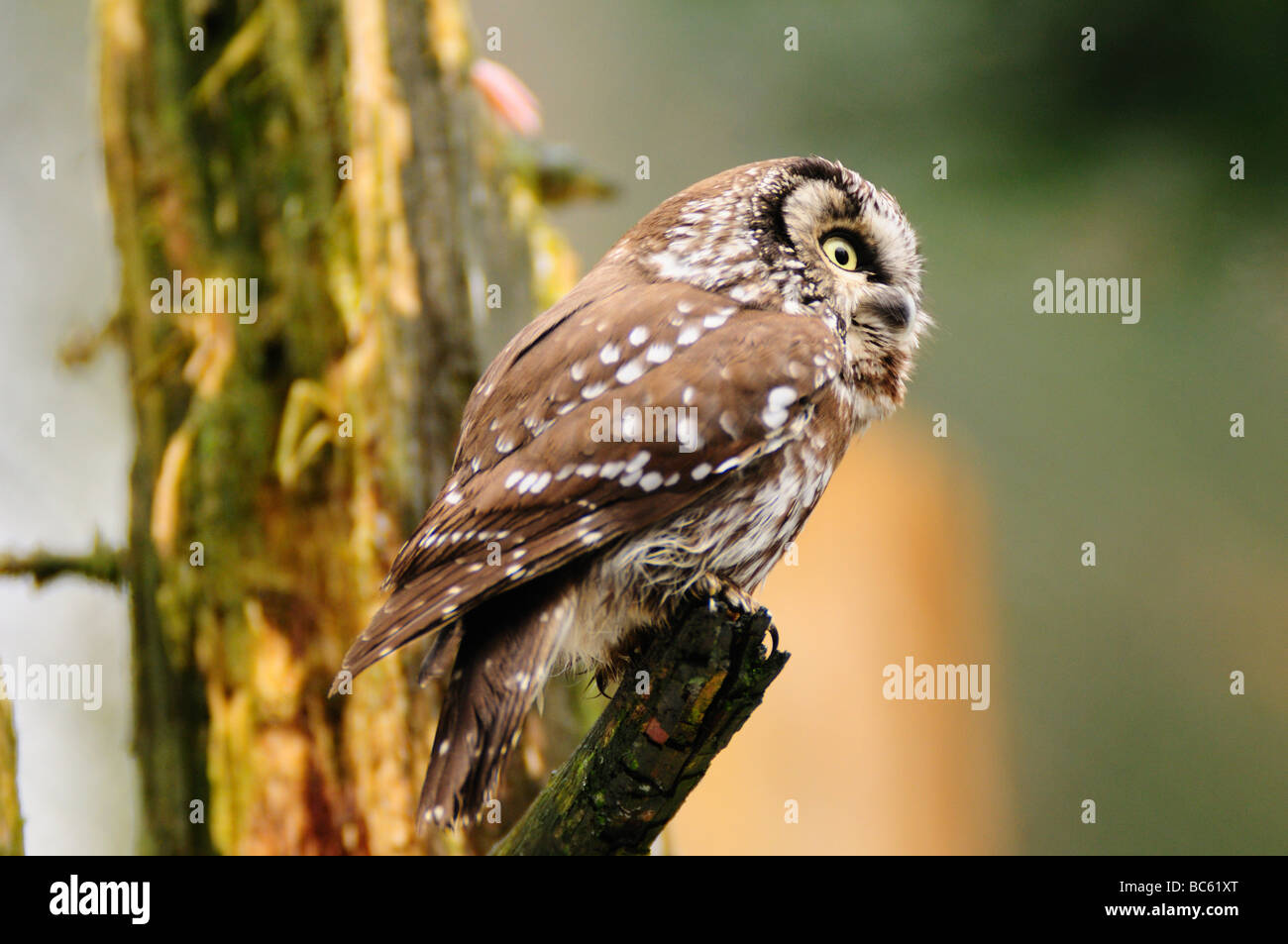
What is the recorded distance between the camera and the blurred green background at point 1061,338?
512cm

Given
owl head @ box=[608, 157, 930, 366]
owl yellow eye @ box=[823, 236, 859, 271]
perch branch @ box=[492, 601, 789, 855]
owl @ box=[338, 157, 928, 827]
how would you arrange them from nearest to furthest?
perch branch @ box=[492, 601, 789, 855] < owl @ box=[338, 157, 928, 827] < owl head @ box=[608, 157, 930, 366] < owl yellow eye @ box=[823, 236, 859, 271]

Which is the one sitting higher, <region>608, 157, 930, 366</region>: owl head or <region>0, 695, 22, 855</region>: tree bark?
<region>608, 157, 930, 366</region>: owl head

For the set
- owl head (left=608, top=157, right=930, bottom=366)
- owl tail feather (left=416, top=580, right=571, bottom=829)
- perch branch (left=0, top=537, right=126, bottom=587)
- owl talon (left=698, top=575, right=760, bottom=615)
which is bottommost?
owl tail feather (left=416, top=580, right=571, bottom=829)

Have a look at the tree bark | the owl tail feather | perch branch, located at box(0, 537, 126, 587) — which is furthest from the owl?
perch branch, located at box(0, 537, 126, 587)

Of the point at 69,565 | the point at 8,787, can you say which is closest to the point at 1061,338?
the point at 69,565

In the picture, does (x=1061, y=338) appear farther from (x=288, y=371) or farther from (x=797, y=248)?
(x=288, y=371)

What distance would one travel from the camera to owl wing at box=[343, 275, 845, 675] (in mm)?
1846

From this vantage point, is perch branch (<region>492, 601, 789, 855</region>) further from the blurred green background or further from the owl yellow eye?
the blurred green background

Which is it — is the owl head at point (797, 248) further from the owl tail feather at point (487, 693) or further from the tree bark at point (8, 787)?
the tree bark at point (8, 787)

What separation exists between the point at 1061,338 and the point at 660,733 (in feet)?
15.5

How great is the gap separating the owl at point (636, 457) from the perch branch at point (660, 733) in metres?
0.16

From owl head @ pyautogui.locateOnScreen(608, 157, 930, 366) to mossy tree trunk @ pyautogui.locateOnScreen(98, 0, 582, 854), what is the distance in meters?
0.68

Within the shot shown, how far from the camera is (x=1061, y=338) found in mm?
5742

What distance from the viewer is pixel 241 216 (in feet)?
9.37
